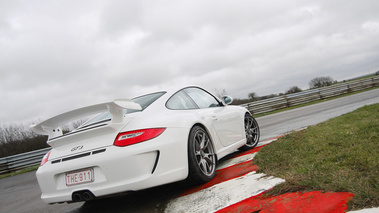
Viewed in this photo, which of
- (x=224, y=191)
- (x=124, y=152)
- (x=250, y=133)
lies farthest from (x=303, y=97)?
(x=124, y=152)

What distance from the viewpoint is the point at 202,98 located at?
456 centimetres

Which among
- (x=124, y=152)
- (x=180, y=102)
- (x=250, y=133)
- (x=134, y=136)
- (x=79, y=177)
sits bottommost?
(x=250, y=133)

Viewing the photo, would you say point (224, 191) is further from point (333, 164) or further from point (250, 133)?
point (250, 133)

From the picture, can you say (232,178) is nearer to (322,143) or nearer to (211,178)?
(211,178)

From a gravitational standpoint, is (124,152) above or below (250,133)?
above

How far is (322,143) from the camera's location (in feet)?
12.6

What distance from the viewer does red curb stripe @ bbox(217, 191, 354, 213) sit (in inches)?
76.8

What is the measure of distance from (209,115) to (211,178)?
951 millimetres

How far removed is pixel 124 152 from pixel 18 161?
12.9 m

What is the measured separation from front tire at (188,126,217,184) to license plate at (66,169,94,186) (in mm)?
1041

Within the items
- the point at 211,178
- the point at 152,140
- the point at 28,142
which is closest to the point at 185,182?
the point at 211,178

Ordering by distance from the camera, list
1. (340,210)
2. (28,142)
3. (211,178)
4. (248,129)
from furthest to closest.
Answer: (28,142), (248,129), (211,178), (340,210)

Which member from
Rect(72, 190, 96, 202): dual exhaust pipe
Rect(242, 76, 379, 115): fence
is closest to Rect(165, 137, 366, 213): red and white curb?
Rect(72, 190, 96, 202): dual exhaust pipe

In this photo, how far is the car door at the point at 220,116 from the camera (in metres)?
4.14
